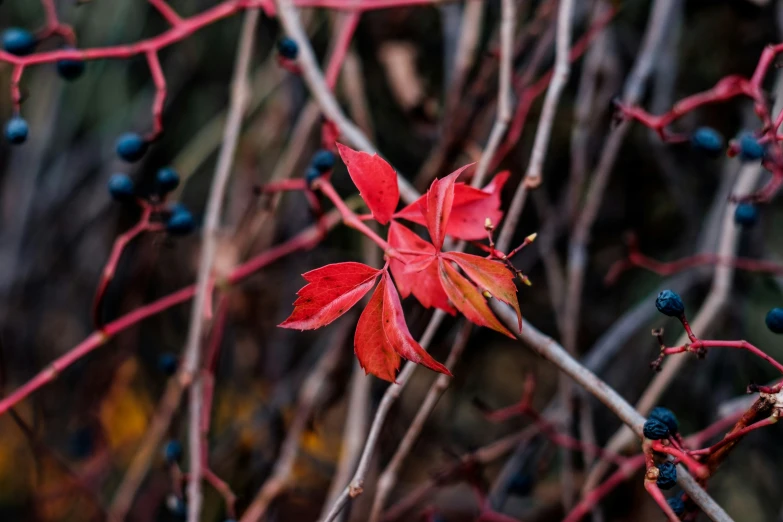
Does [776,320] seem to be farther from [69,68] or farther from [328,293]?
[69,68]

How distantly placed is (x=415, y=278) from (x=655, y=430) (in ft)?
0.83

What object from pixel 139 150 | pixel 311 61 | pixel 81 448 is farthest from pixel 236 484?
pixel 311 61

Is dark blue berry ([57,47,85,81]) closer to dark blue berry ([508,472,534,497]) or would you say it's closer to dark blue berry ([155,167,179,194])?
dark blue berry ([155,167,179,194])

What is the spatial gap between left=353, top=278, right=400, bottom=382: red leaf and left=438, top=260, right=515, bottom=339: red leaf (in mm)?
60

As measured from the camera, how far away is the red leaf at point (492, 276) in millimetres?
588

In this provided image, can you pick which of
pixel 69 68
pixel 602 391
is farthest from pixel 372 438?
pixel 69 68

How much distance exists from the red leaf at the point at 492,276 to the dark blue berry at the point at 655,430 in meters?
0.16

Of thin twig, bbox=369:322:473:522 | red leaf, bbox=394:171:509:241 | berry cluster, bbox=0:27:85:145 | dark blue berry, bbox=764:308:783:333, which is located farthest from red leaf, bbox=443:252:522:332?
berry cluster, bbox=0:27:85:145

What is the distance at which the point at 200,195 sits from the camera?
6.42ft

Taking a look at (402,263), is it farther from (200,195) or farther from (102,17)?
(102,17)

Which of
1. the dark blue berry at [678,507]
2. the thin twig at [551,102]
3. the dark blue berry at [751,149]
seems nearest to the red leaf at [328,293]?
the thin twig at [551,102]

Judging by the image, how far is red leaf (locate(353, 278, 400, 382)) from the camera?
629mm

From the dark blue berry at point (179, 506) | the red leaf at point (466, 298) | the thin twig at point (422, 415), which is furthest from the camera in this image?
the dark blue berry at point (179, 506)

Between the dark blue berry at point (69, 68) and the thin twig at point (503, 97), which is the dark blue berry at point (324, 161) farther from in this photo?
the dark blue berry at point (69, 68)
